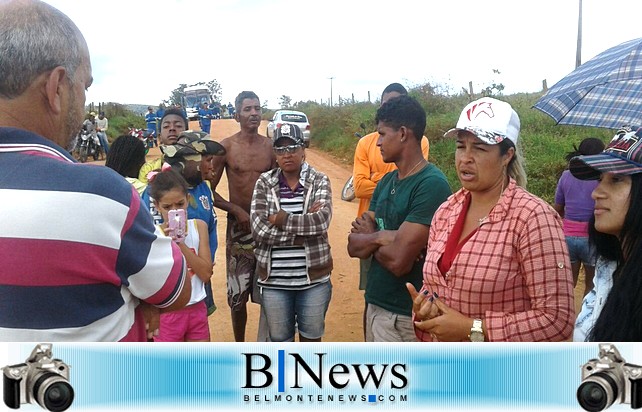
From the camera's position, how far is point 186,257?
2.71m

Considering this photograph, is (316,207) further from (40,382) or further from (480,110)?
(40,382)

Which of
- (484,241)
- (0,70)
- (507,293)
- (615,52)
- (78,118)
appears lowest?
(507,293)

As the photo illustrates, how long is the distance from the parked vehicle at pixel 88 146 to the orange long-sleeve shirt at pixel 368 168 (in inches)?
549

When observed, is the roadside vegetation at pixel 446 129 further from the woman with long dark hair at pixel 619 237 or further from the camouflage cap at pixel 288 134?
the woman with long dark hair at pixel 619 237

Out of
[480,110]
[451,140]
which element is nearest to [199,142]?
[480,110]

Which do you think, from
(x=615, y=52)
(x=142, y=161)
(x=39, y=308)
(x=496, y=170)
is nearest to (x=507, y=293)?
(x=496, y=170)

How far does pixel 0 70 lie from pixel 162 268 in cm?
61

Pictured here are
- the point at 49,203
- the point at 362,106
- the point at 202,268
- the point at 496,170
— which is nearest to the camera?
the point at 49,203

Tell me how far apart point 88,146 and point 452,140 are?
11.1m

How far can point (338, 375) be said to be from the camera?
64.2 inches

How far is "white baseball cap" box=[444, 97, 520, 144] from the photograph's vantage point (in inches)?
78.3

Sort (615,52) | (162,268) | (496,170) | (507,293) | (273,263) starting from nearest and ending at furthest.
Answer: (162,268) → (507,293) → (496,170) → (615,52) → (273,263)

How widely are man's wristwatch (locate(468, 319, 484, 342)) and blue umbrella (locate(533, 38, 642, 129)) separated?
177 cm

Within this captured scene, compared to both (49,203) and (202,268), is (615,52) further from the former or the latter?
(49,203)
